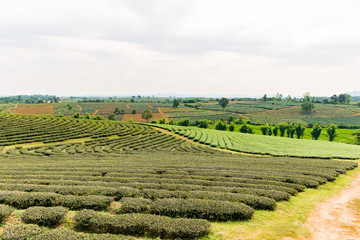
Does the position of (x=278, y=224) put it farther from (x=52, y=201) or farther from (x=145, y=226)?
(x=52, y=201)

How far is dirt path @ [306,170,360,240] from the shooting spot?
10539 millimetres

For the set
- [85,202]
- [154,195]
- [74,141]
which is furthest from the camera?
[74,141]

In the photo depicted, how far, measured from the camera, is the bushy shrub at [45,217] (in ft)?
32.3

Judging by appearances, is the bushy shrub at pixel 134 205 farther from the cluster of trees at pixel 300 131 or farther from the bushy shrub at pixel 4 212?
the cluster of trees at pixel 300 131

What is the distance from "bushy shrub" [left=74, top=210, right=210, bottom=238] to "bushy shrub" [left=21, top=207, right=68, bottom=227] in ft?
3.64

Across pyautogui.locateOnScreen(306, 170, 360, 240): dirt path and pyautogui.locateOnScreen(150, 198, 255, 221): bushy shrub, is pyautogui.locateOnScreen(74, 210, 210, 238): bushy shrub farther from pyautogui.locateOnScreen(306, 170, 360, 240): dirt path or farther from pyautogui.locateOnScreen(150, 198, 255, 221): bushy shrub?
pyautogui.locateOnScreen(306, 170, 360, 240): dirt path

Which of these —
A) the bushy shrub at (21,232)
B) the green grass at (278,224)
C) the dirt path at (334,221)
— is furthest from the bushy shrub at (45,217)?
the dirt path at (334,221)

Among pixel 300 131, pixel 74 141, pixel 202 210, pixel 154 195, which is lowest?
pixel 300 131

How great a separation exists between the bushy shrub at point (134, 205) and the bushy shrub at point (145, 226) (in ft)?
4.26

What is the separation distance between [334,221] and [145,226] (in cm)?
1225

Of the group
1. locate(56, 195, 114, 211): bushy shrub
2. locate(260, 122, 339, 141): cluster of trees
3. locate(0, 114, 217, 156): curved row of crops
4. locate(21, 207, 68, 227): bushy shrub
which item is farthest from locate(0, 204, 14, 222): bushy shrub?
locate(260, 122, 339, 141): cluster of trees

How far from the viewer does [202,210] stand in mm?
11125

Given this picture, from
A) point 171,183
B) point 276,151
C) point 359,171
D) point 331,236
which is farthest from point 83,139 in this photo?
point 359,171

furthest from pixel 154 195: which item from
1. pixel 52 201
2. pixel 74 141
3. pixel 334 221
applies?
pixel 74 141
